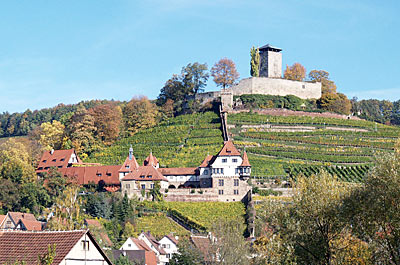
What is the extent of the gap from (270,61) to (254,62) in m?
3.69

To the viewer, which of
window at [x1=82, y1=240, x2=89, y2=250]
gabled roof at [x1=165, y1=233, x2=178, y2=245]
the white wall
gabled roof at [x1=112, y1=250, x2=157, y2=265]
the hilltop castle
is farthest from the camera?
the hilltop castle

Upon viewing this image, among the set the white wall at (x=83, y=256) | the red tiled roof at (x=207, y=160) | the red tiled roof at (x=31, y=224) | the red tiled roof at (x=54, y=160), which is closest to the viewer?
the white wall at (x=83, y=256)

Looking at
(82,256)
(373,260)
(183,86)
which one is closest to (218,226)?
(373,260)

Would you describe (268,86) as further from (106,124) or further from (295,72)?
(106,124)

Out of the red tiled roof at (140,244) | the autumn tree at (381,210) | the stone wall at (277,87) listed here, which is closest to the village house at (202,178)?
the red tiled roof at (140,244)

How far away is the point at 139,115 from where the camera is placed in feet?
349

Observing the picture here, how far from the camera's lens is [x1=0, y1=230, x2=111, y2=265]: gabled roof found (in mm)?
26297

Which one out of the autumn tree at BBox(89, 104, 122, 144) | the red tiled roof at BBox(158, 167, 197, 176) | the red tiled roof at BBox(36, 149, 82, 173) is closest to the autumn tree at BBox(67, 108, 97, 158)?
the autumn tree at BBox(89, 104, 122, 144)

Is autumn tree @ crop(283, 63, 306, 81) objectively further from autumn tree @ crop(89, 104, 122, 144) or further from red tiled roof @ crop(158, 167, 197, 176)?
red tiled roof @ crop(158, 167, 197, 176)

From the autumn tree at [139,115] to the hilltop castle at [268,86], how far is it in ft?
24.0

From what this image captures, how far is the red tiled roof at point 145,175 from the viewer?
76500mm

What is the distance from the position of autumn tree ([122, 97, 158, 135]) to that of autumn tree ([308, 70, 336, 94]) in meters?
29.5

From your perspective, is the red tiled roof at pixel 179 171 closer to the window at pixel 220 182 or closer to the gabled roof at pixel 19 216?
the window at pixel 220 182

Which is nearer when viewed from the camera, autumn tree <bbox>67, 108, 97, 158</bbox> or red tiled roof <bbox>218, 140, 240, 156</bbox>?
red tiled roof <bbox>218, 140, 240, 156</bbox>
